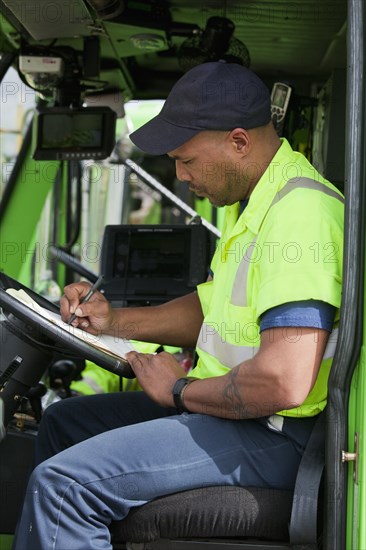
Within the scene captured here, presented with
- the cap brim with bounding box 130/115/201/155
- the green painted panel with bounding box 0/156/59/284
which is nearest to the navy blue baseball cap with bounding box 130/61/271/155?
the cap brim with bounding box 130/115/201/155

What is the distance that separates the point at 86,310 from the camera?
2.55 meters

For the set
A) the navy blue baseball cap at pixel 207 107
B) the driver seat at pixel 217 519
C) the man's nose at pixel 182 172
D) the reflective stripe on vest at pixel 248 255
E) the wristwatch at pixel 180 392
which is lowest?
the driver seat at pixel 217 519

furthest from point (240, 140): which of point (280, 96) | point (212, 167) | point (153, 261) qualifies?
point (153, 261)

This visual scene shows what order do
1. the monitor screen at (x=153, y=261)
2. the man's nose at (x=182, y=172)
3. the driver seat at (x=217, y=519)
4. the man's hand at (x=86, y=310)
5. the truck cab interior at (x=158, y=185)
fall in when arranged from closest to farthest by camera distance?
1. the truck cab interior at (x=158, y=185)
2. the driver seat at (x=217, y=519)
3. the man's nose at (x=182, y=172)
4. the man's hand at (x=86, y=310)
5. the monitor screen at (x=153, y=261)

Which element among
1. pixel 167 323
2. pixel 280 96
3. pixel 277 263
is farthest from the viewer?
pixel 280 96

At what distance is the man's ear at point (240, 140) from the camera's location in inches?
85.3

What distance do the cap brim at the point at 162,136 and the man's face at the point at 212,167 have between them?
0.03 metres

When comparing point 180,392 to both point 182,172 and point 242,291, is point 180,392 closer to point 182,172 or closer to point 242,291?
point 242,291

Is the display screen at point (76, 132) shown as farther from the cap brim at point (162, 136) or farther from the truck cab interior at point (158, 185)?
the cap brim at point (162, 136)

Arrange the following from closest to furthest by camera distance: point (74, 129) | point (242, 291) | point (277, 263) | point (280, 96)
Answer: point (277, 263) < point (242, 291) < point (280, 96) < point (74, 129)


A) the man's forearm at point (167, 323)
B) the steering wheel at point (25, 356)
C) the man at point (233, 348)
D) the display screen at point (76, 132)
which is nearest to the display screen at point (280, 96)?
the display screen at point (76, 132)

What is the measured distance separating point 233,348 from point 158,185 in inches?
94.1

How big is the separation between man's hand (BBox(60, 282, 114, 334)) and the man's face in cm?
50

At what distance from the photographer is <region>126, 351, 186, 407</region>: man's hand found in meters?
2.19
